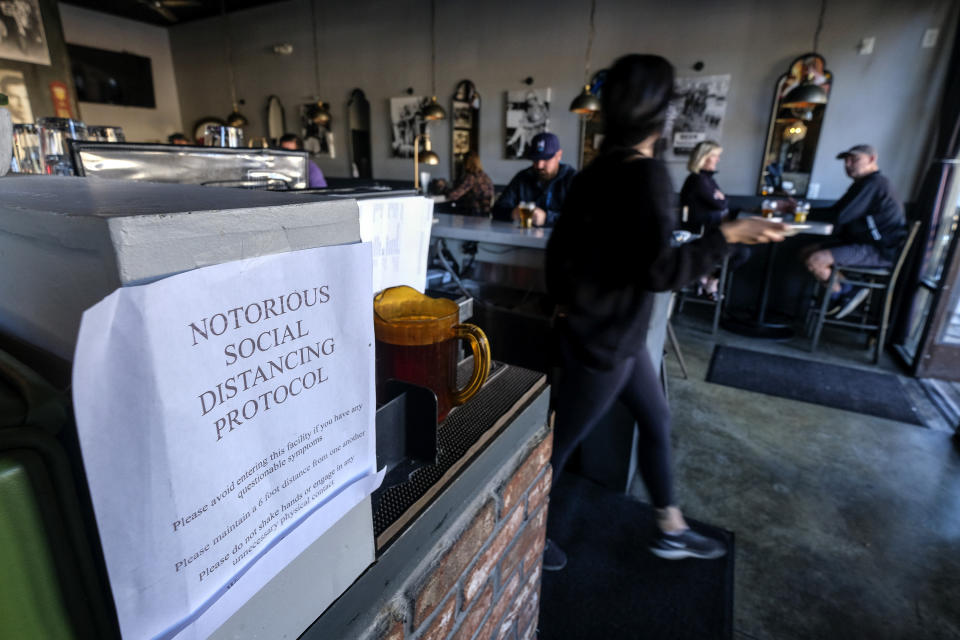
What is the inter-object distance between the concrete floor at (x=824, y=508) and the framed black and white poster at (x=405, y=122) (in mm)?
5287

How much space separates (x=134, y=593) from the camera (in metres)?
0.26

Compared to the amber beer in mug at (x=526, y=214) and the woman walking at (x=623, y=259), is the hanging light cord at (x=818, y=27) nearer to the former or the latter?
the amber beer in mug at (x=526, y=214)

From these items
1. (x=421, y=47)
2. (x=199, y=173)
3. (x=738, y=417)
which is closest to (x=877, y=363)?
(x=738, y=417)

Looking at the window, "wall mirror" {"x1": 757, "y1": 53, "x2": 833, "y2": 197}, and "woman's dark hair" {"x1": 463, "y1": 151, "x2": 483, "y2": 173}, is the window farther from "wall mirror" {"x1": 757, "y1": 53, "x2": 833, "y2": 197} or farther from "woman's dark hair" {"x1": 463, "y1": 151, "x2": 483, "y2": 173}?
"wall mirror" {"x1": 757, "y1": 53, "x2": 833, "y2": 197}

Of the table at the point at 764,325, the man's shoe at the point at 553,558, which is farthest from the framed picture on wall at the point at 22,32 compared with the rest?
the table at the point at 764,325

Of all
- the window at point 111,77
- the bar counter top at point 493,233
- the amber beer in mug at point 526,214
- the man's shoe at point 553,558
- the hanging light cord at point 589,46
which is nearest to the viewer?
the man's shoe at point 553,558

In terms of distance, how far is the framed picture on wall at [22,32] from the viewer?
4.48 metres

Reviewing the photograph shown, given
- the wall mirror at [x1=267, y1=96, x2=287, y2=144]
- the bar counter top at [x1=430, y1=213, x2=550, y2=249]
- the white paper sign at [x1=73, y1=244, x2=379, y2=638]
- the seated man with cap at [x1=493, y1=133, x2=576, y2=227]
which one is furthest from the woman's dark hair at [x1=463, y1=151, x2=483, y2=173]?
the white paper sign at [x1=73, y1=244, x2=379, y2=638]

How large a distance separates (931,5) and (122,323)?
6278 mm

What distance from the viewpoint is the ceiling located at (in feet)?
24.6

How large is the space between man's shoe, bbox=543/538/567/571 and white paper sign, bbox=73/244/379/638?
64.8 inches

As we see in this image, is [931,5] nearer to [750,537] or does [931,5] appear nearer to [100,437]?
[750,537]

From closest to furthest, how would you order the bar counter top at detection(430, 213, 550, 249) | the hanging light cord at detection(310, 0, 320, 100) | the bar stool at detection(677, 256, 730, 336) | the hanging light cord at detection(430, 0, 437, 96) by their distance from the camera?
the bar counter top at detection(430, 213, 550, 249) < the bar stool at detection(677, 256, 730, 336) < the hanging light cord at detection(430, 0, 437, 96) < the hanging light cord at detection(310, 0, 320, 100)

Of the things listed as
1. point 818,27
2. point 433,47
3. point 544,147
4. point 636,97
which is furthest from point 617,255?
point 433,47
